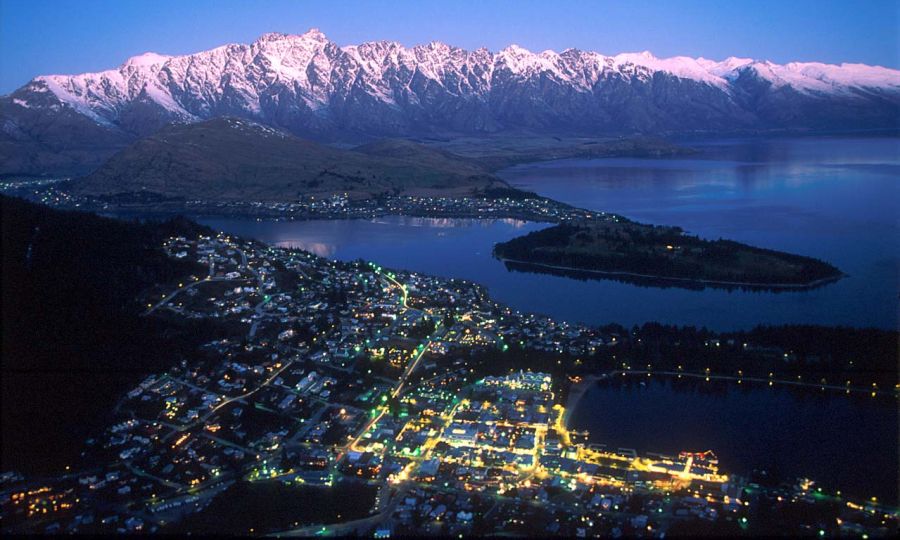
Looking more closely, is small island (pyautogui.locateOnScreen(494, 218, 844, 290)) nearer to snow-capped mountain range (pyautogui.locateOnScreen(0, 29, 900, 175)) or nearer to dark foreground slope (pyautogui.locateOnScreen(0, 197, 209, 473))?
dark foreground slope (pyautogui.locateOnScreen(0, 197, 209, 473))

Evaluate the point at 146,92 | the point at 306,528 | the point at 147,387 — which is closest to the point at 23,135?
the point at 146,92

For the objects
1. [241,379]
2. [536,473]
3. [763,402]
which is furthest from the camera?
[241,379]

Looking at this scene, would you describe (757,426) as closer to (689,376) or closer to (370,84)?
(689,376)

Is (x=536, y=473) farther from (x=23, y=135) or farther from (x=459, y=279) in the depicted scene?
(x=23, y=135)

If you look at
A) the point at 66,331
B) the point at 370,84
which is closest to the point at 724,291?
the point at 66,331

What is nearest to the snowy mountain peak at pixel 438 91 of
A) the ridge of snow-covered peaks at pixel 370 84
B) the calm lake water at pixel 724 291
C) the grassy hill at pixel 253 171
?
the ridge of snow-covered peaks at pixel 370 84

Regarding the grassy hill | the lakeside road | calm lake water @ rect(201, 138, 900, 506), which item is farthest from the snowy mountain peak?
the lakeside road
